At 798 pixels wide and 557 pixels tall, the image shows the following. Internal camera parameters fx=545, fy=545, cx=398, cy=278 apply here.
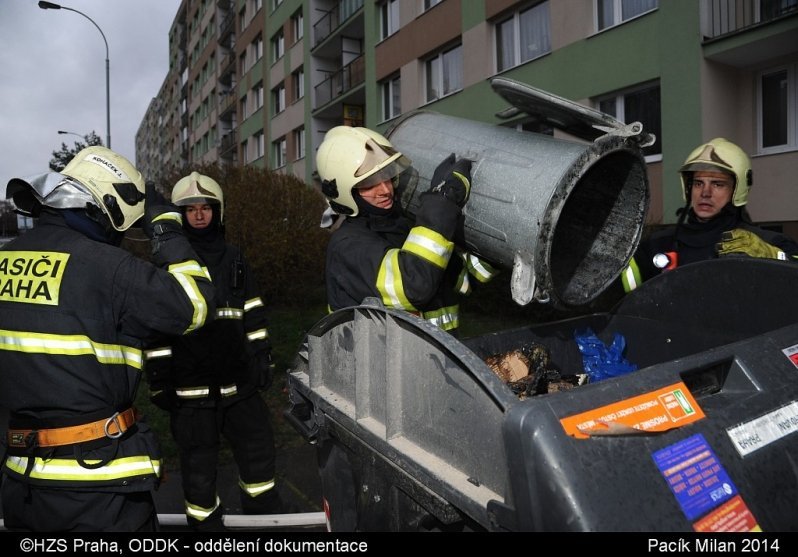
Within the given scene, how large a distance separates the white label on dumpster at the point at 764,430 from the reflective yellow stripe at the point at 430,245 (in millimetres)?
997

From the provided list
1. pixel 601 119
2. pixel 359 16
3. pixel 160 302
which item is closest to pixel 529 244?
pixel 601 119

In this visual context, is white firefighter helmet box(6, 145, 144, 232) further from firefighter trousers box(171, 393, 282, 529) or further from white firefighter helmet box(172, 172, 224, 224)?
firefighter trousers box(171, 393, 282, 529)

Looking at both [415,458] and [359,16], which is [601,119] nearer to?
[415,458]

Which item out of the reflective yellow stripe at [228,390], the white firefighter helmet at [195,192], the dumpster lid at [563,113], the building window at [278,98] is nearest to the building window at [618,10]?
the dumpster lid at [563,113]

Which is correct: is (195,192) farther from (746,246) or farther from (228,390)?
(746,246)

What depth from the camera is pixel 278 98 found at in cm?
2350

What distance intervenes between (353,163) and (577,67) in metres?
7.61

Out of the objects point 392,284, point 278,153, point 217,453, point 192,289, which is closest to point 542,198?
point 392,284

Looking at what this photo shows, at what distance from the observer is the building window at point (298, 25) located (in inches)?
806

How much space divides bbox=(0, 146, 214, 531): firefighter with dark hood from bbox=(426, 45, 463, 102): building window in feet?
35.5

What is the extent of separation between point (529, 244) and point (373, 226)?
70 cm

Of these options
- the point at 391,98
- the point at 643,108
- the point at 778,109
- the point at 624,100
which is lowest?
the point at 778,109

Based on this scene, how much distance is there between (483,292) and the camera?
8.07 meters

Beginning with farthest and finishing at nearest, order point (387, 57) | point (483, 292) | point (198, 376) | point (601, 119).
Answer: point (387, 57) < point (483, 292) < point (198, 376) < point (601, 119)
